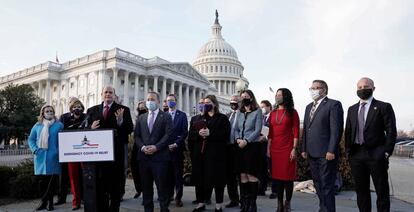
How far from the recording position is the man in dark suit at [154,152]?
634 cm

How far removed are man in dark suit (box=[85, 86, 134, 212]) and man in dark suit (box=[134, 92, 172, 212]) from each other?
32 centimetres

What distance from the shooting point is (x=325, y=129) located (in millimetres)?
6148

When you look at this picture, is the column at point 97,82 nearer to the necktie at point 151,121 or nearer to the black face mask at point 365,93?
the necktie at point 151,121

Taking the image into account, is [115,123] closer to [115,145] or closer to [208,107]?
[115,145]

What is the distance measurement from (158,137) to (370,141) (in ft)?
11.4

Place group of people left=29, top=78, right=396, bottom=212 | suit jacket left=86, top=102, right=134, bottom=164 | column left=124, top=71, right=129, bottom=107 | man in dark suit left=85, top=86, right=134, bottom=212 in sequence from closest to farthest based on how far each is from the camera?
1. group of people left=29, top=78, right=396, bottom=212
2. man in dark suit left=85, top=86, right=134, bottom=212
3. suit jacket left=86, top=102, right=134, bottom=164
4. column left=124, top=71, right=129, bottom=107

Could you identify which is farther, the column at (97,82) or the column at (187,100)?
the column at (187,100)

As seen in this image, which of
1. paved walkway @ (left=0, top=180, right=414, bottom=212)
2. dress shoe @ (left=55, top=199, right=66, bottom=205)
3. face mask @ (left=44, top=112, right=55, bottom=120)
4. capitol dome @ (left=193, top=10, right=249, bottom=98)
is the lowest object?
paved walkway @ (left=0, top=180, right=414, bottom=212)

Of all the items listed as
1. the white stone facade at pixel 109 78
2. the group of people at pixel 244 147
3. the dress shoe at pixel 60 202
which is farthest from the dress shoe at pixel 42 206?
the white stone facade at pixel 109 78

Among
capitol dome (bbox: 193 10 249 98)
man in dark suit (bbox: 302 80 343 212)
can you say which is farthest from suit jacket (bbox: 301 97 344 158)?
capitol dome (bbox: 193 10 249 98)

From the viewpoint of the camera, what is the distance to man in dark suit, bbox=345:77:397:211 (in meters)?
5.79

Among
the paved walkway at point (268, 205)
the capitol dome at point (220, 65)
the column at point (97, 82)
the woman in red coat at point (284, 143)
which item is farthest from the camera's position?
the capitol dome at point (220, 65)

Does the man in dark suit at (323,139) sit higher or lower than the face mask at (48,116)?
lower

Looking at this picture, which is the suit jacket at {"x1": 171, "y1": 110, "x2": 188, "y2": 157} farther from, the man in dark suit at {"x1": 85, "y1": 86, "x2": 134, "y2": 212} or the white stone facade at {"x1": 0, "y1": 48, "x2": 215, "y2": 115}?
the white stone facade at {"x1": 0, "y1": 48, "x2": 215, "y2": 115}
